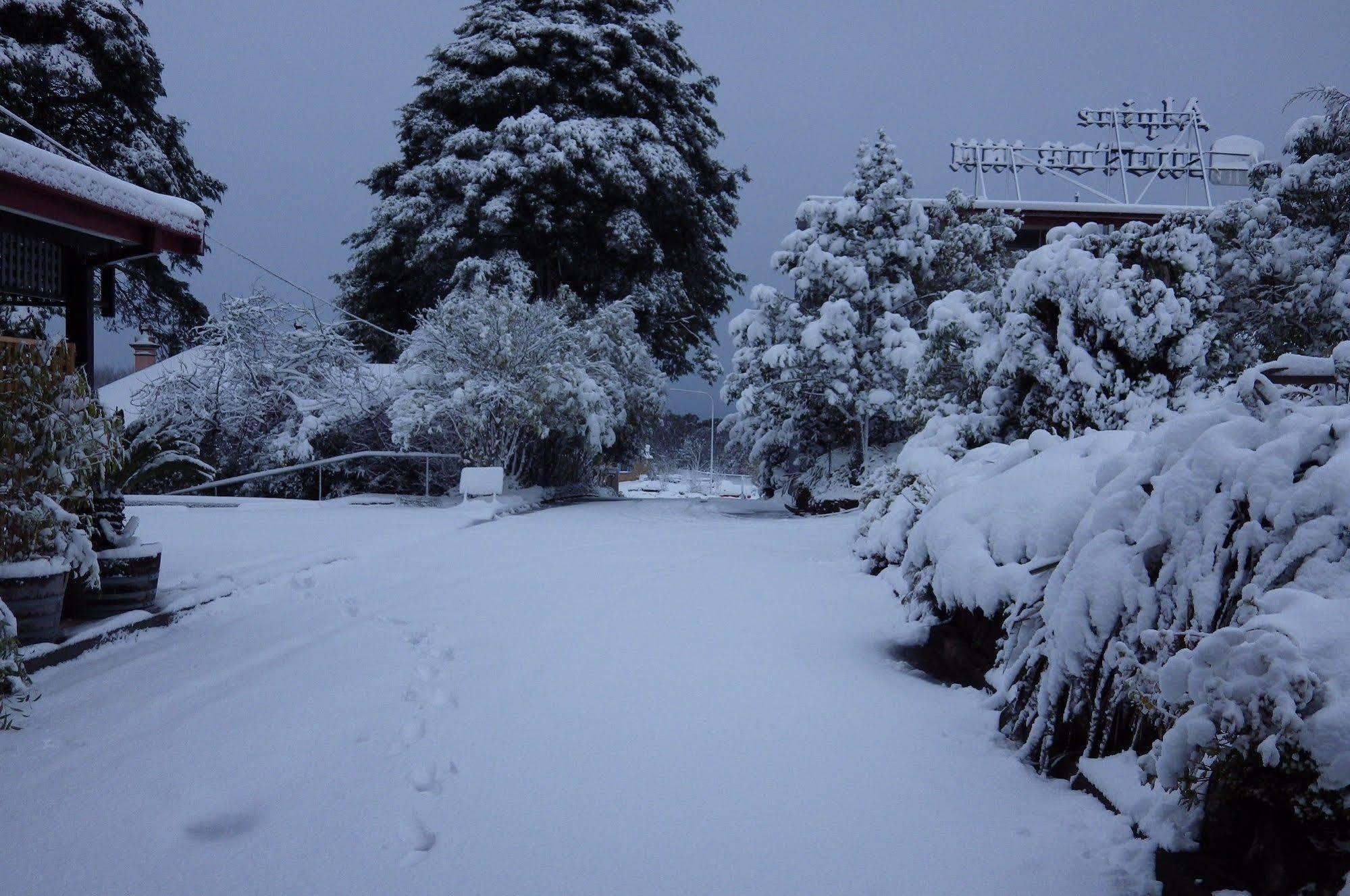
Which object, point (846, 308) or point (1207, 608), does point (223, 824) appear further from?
point (846, 308)

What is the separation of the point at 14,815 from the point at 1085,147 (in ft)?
105

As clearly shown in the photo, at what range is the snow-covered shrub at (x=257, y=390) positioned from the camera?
45.4ft

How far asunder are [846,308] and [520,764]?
537 inches

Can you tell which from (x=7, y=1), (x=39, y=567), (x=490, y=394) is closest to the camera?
(x=39, y=567)

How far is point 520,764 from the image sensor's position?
9.43ft

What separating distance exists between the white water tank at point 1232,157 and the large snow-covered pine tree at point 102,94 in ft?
99.5

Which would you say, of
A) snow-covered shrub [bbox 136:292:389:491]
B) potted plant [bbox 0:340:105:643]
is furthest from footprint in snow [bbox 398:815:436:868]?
snow-covered shrub [bbox 136:292:389:491]

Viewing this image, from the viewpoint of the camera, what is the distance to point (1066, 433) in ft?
24.9

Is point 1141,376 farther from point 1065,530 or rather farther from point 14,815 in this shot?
point 14,815

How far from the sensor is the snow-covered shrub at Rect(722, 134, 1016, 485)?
1552 centimetres

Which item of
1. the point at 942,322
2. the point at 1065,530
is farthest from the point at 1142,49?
the point at 1065,530

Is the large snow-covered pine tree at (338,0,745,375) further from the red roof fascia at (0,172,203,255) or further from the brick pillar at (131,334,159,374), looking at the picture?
the red roof fascia at (0,172,203,255)

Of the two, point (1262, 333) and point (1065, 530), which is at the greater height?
point (1262, 333)

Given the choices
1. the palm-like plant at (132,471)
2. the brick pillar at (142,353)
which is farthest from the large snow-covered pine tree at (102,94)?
the palm-like plant at (132,471)
